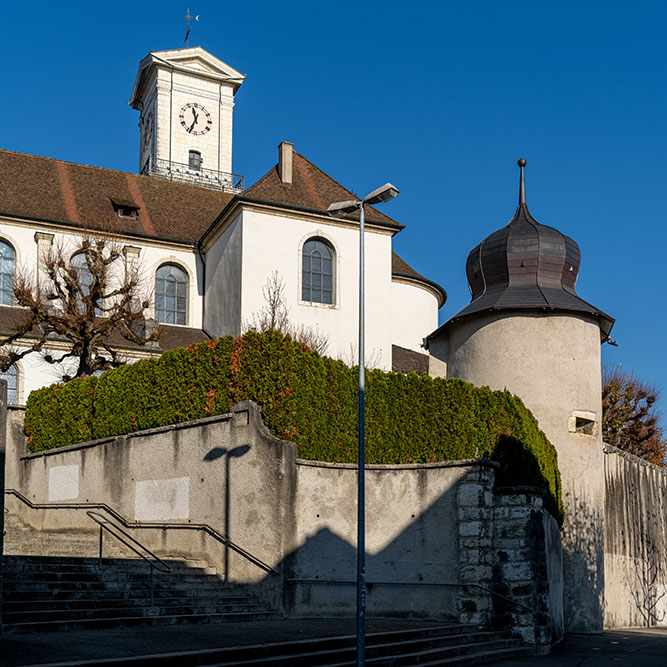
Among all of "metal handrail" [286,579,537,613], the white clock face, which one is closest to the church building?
"metal handrail" [286,579,537,613]

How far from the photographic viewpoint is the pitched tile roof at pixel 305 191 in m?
35.3

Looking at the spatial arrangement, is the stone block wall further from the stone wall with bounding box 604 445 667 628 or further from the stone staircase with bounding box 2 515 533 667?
the stone wall with bounding box 604 445 667 628

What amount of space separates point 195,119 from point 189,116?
0.43 metres

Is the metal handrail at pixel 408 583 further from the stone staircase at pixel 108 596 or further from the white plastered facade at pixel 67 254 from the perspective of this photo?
the white plastered facade at pixel 67 254

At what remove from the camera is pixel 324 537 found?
56.1 ft

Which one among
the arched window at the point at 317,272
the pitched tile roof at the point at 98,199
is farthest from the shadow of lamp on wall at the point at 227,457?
the pitched tile roof at the point at 98,199

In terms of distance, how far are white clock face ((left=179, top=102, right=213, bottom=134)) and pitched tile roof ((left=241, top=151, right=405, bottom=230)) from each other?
25.2m

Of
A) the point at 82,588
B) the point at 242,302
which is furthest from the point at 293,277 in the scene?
the point at 82,588

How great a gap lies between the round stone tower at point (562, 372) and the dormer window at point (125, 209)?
20190mm

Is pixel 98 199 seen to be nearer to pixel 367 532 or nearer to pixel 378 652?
pixel 367 532

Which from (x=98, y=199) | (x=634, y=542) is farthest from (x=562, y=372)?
(x=98, y=199)

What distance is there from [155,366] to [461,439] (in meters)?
6.55

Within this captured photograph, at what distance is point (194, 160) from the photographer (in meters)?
60.7

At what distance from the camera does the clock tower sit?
60031 mm
